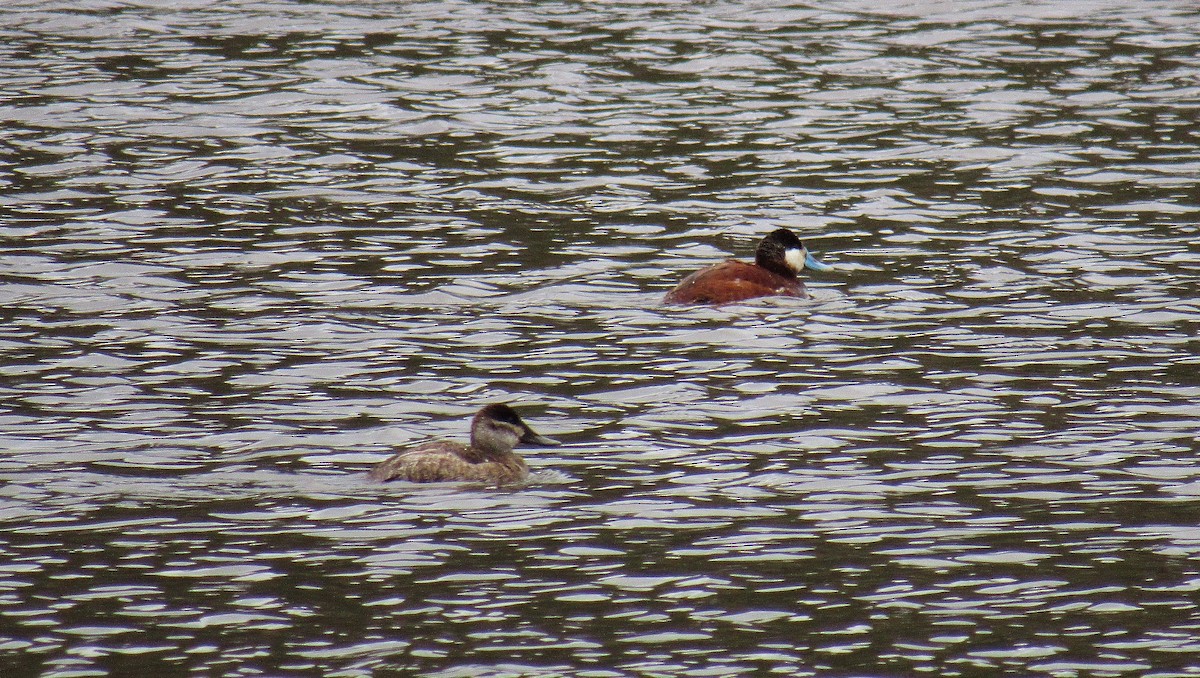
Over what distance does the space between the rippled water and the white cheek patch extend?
44cm

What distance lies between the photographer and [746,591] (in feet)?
25.9

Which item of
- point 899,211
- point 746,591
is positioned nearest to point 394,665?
point 746,591

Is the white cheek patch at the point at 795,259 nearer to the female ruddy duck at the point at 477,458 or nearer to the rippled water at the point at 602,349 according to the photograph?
the rippled water at the point at 602,349

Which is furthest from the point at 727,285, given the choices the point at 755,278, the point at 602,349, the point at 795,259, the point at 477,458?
the point at 477,458

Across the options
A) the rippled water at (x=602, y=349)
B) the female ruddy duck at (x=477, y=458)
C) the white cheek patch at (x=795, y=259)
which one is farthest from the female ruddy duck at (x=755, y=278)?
the female ruddy duck at (x=477, y=458)

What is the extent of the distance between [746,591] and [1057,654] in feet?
4.39

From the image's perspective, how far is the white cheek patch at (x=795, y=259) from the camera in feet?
45.9

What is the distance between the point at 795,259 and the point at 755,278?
20.2 inches

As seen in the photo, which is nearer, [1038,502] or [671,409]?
[1038,502]

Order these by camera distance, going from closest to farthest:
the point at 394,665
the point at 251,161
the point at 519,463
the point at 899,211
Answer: the point at 394,665 → the point at 519,463 → the point at 899,211 → the point at 251,161

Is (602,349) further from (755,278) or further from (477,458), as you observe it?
(477,458)

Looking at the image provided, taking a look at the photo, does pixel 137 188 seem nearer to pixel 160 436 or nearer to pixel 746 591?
pixel 160 436

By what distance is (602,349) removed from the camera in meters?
12.3

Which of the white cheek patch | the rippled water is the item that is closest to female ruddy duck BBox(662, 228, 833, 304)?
the white cheek patch
